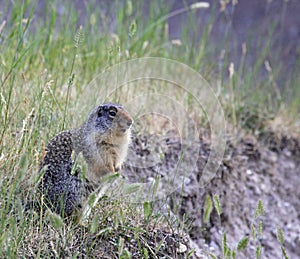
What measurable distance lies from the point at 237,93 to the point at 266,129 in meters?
0.36

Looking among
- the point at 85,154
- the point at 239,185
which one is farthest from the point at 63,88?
the point at 239,185

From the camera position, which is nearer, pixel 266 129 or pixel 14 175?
pixel 14 175

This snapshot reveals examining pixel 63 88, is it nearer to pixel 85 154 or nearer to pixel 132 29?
pixel 132 29

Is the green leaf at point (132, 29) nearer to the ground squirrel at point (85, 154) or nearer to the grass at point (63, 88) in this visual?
the grass at point (63, 88)

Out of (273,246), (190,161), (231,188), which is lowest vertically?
(273,246)

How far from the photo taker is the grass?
281 centimetres

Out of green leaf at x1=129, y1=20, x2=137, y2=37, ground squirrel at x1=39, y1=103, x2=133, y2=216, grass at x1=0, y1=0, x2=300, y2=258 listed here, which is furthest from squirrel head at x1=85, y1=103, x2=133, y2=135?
green leaf at x1=129, y1=20, x2=137, y2=37

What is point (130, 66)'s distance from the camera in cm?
449

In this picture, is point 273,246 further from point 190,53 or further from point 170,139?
point 190,53

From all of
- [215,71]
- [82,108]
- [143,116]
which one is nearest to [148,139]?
[143,116]

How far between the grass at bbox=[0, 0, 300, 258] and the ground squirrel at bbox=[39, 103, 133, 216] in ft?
0.33

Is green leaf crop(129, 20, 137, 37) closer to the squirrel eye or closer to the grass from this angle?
the grass

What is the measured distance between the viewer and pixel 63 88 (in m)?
4.01

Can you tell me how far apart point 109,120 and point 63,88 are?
3.46 feet
